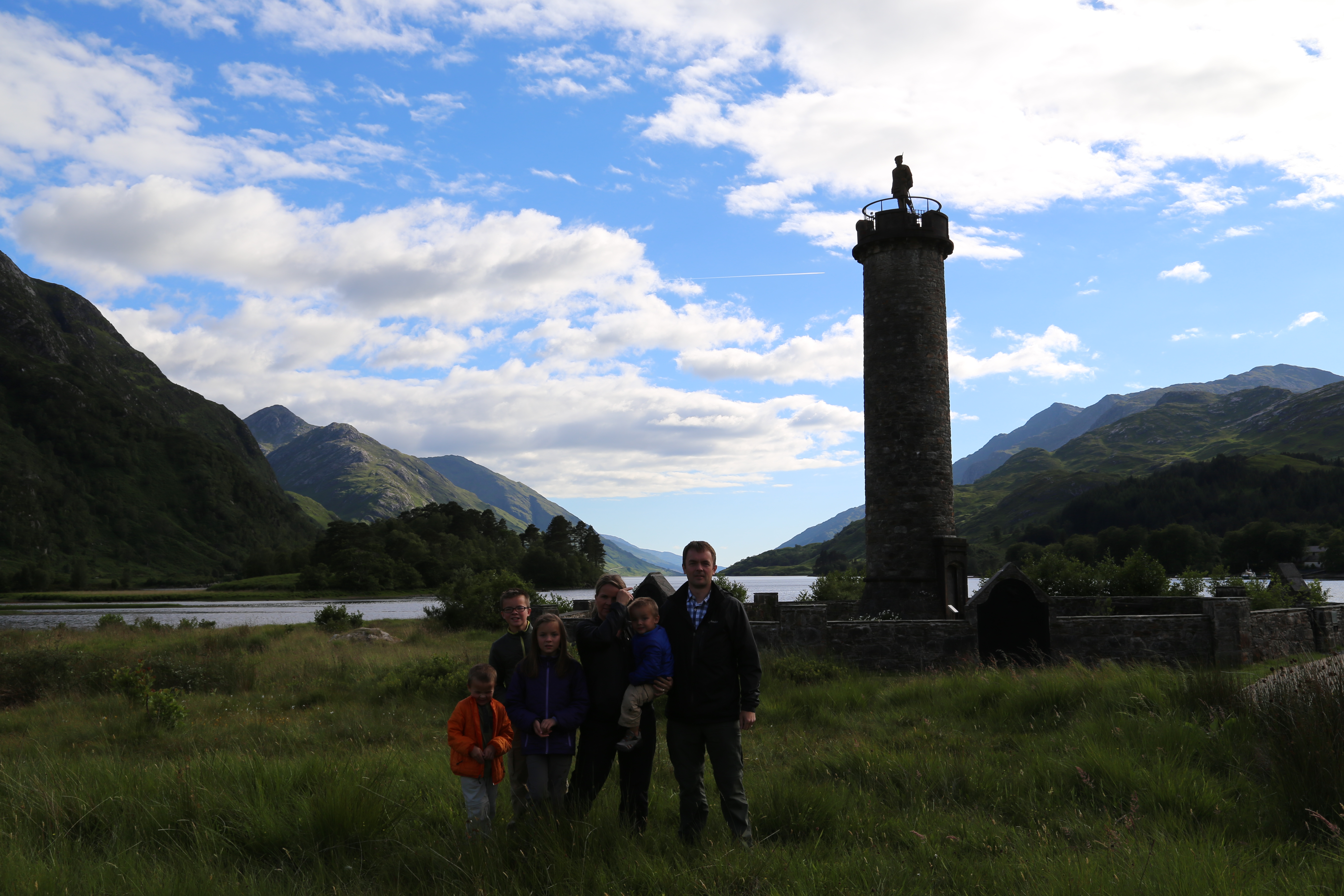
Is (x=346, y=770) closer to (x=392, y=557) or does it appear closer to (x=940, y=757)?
(x=940, y=757)

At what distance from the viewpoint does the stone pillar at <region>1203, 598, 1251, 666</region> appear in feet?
47.7

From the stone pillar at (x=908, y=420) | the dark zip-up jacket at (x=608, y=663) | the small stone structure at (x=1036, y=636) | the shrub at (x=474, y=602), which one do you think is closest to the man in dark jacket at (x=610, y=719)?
the dark zip-up jacket at (x=608, y=663)

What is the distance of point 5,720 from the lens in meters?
12.4

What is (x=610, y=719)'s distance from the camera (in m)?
5.83

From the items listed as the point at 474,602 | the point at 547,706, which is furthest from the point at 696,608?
the point at 474,602

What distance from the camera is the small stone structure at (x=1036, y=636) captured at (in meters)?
14.8

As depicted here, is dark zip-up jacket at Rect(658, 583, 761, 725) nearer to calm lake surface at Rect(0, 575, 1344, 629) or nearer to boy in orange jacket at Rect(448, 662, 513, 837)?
boy in orange jacket at Rect(448, 662, 513, 837)

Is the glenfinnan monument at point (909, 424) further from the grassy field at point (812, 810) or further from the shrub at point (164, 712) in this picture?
the shrub at point (164, 712)

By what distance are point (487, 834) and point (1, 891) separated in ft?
8.87

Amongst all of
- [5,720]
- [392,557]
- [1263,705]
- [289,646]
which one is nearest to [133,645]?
[289,646]

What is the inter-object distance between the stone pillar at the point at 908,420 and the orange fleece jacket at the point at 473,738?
57.1 feet

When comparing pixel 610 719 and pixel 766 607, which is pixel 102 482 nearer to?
pixel 766 607

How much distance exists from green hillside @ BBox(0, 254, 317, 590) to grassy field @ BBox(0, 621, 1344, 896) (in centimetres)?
11788

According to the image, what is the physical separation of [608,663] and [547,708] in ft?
1.72
